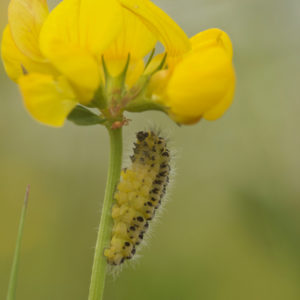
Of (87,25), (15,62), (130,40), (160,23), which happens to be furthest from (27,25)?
(160,23)

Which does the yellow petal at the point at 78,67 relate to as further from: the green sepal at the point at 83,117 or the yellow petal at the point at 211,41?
the yellow petal at the point at 211,41

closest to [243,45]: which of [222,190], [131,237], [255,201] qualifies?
[222,190]

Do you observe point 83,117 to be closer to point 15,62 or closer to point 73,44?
point 73,44

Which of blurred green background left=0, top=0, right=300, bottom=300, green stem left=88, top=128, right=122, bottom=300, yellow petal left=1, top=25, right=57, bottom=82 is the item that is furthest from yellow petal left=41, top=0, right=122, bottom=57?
blurred green background left=0, top=0, right=300, bottom=300

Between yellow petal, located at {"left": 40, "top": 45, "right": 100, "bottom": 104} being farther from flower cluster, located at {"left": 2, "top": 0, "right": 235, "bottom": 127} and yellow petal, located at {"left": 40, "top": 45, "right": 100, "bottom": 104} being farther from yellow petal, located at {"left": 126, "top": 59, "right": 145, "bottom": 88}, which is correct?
yellow petal, located at {"left": 126, "top": 59, "right": 145, "bottom": 88}

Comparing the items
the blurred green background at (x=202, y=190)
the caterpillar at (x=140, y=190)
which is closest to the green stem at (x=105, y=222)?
the caterpillar at (x=140, y=190)

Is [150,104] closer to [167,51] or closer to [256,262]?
[167,51]
